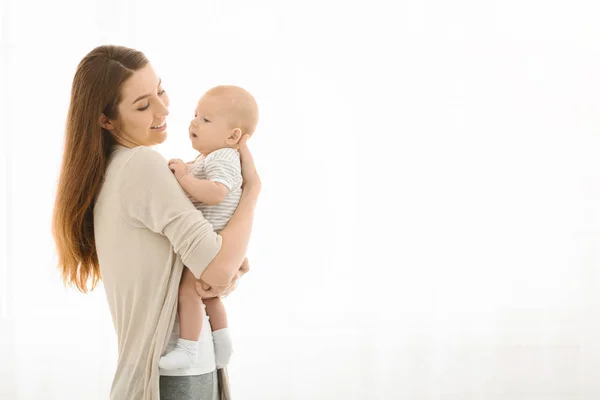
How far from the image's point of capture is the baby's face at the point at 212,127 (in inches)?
66.9

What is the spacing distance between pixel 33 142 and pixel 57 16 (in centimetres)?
51

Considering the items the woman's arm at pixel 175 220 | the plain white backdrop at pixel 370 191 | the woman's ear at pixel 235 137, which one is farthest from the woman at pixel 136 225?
the plain white backdrop at pixel 370 191

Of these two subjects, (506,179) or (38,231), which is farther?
(506,179)

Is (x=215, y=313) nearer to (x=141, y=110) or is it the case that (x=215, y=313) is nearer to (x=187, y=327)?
(x=187, y=327)

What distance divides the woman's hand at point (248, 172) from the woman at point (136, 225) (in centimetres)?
1

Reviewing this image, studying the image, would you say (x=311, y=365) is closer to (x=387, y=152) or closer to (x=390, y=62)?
(x=387, y=152)

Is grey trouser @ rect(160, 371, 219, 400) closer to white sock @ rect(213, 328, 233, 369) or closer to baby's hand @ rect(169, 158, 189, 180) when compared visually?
white sock @ rect(213, 328, 233, 369)

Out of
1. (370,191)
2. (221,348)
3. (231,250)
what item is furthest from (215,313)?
(370,191)

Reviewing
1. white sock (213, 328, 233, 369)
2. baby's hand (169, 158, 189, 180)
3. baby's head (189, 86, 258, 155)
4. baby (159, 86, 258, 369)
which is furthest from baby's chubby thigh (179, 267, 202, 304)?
baby's head (189, 86, 258, 155)

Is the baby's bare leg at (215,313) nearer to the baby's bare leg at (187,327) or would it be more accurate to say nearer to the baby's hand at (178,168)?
the baby's bare leg at (187,327)

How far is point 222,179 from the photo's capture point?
160 centimetres

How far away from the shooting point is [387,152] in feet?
10.4

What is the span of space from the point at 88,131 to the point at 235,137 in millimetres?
327

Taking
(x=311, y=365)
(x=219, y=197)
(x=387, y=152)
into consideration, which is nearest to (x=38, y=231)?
(x=311, y=365)
